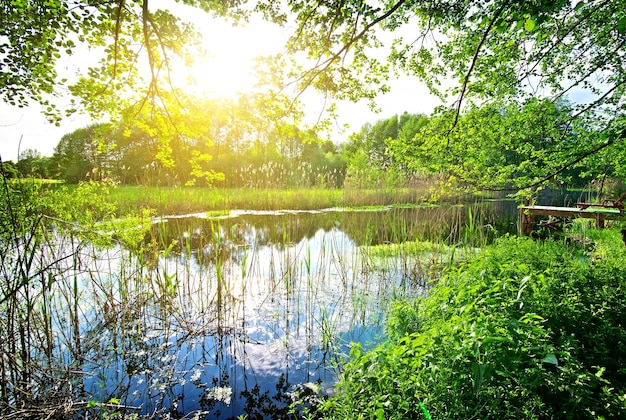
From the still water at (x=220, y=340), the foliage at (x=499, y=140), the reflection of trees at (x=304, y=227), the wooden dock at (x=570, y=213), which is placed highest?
the foliage at (x=499, y=140)

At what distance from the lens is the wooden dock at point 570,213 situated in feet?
17.6

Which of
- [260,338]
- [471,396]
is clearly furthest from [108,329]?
[471,396]

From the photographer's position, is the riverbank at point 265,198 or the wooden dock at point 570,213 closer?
the wooden dock at point 570,213

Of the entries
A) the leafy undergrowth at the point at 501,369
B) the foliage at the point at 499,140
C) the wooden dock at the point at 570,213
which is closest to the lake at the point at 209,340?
the leafy undergrowth at the point at 501,369

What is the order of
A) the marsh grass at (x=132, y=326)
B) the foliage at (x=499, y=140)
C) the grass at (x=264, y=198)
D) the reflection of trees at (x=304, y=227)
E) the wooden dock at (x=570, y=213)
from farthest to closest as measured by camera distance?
the grass at (x=264, y=198) → the reflection of trees at (x=304, y=227) → the wooden dock at (x=570, y=213) → the foliage at (x=499, y=140) → the marsh grass at (x=132, y=326)

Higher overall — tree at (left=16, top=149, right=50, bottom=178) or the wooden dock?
tree at (left=16, top=149, right=50, bottom=178)

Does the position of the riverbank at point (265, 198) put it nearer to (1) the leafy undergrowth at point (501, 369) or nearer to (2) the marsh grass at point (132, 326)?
(2) the marsh grass at point (132, 326)

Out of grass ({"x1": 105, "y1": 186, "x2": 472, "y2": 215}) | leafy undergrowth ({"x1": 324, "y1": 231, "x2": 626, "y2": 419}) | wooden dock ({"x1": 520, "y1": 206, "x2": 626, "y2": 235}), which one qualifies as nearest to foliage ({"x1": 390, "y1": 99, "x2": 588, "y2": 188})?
wooden dock ({"x1": 520, "y1": 206, "x2": 626, "y2": 235})

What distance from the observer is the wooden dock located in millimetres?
5359

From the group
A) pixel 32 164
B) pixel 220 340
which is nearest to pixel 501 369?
pixel 220 340

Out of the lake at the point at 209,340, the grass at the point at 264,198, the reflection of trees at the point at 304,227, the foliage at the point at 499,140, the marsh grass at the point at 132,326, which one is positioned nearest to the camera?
the marsh grass at the point at 132,326

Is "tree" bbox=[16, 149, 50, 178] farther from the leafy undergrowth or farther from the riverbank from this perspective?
the riverbank

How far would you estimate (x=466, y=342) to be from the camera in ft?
4.62

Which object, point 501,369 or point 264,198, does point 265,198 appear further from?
point 501,369
